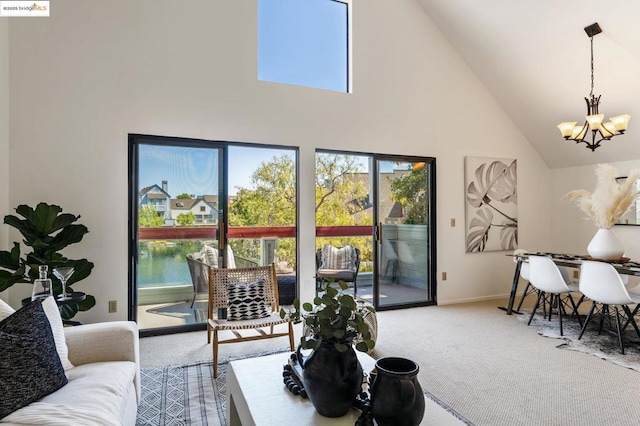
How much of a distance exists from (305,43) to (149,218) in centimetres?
276

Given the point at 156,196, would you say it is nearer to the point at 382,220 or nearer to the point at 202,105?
the point at 202,105

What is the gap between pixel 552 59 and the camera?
4402 millimetres

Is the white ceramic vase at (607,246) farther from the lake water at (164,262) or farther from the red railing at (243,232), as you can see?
the lake water at (164,262)

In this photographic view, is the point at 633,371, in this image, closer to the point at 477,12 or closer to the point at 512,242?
the point at 512,242

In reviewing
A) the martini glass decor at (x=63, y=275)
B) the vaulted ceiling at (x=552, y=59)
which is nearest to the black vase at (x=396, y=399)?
the martini glass decor at (x=63, y=275)

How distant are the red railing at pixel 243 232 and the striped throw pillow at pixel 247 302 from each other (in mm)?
890

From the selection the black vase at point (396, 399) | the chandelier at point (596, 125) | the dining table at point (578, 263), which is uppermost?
the chandelier at point (596, 125)

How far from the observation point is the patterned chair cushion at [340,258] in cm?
464

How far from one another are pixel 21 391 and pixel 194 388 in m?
1.29

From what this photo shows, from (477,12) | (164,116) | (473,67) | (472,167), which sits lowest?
(472,167)

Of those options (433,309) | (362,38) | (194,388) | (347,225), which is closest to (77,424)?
(194,388)

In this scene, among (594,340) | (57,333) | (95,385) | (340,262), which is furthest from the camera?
(340,262)

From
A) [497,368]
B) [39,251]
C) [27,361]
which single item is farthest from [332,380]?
[39,251]

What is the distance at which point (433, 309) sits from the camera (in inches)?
186
